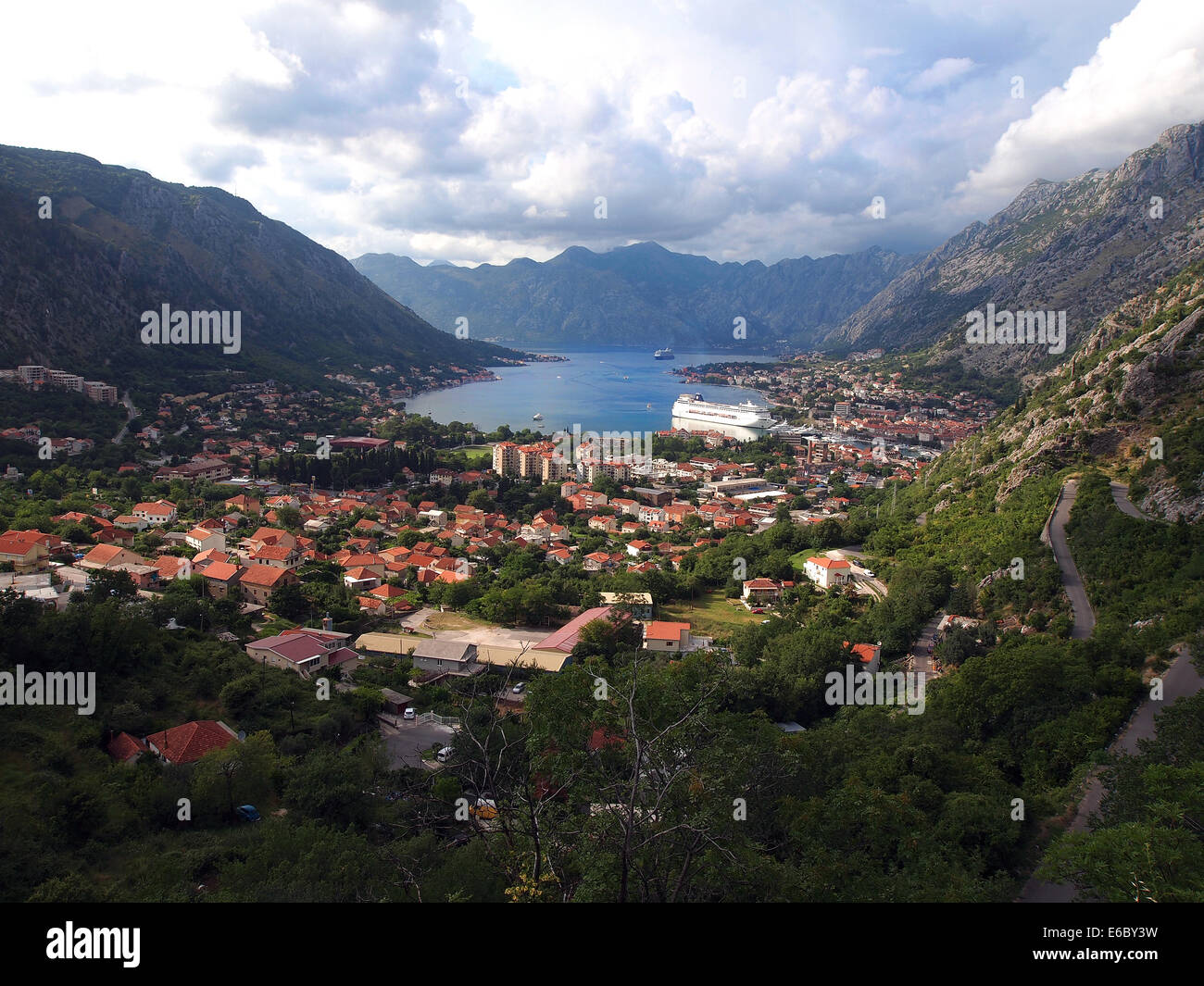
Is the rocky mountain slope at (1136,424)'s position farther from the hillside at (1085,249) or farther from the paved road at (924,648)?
the hillside at (1085,249)

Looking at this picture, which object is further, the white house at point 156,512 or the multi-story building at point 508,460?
the multi-story building at point 508,460

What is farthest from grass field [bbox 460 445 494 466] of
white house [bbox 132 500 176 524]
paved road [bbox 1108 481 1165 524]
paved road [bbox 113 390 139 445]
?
paved road [bbox 1108 481 1165 524]

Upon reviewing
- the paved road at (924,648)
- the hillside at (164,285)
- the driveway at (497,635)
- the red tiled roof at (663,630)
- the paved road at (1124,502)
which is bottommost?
the driveway at (497,635)

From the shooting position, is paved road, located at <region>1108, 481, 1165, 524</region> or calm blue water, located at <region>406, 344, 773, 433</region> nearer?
paved road, located at <region>1108, 481, 1165, 524</region>

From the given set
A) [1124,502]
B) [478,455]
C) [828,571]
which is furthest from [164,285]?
[1124,502]

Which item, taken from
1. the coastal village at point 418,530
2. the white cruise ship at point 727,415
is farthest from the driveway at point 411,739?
the white cruise ship at point 727,415

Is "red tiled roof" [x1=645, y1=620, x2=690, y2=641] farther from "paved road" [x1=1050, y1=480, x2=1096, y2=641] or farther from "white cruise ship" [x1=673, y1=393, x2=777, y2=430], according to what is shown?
"white cruise ship" [x1=673, y1=393, x2=777, y2=430]

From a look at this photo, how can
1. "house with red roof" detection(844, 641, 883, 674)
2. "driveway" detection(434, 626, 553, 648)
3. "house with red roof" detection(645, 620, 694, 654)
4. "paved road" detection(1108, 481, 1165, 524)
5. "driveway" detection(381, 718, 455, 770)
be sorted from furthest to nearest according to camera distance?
"driveway" detection(434, 626, 553, 648)
"house with red roof" detection(645, 620, 694, 654)
"paved road" detection(1108, 481, 1165, 524)
"house with red roof" detection(844, 641, 883, 674)
"driveway" detection(381, 718, 455, 770)

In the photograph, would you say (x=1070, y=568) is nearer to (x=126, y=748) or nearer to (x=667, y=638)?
(x=667, y=638)
